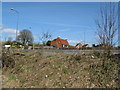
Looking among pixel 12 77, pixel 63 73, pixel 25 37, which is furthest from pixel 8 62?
pixel 25 37

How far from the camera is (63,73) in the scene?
6.25 metres

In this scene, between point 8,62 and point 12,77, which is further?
point 8,62

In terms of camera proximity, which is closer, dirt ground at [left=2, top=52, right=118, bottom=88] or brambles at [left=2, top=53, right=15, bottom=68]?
dirt ground at [left=2, top=52, right=118, bottom=88]

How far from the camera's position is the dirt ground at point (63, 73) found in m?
5.52

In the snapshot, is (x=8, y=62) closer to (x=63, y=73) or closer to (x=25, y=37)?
(x=63, y=73)

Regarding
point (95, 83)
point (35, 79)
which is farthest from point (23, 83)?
point (95, 83)

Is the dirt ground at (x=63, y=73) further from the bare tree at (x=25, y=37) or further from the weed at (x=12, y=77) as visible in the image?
the bare tree at (x=25, y=37)

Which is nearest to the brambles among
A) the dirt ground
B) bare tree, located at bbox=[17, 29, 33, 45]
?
the dirt ground

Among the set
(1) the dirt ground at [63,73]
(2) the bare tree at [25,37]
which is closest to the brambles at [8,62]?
(1) the dirt ground at [63,73]

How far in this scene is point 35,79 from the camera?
6.11 meters

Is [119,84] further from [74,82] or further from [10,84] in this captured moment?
[10,84]

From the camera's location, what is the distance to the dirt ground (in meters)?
5.52

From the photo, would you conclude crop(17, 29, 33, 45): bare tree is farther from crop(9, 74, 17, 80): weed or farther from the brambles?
crop(9, 74, 17, 80): weed

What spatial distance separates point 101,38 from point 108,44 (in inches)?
19.5
